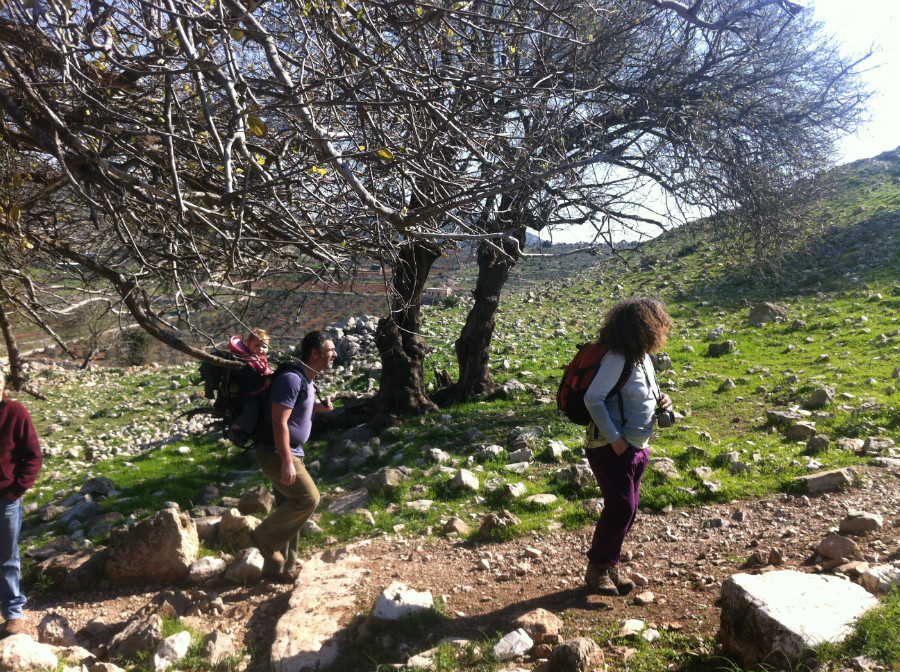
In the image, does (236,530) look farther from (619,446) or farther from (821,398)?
(821,398)

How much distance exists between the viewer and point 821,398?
739 centimetres

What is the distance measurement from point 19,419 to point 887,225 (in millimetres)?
22286

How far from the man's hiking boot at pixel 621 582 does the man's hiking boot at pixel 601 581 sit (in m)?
0.05

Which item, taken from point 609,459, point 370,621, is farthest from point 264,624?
point 609,459

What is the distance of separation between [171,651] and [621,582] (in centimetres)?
272

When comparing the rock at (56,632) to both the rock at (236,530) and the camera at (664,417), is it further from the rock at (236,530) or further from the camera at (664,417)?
the camera at (664,417)

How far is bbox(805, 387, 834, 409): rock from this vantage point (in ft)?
24.2

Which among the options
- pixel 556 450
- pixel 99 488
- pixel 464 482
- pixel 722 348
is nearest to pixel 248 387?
pixel 464 482

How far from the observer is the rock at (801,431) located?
21.2ft

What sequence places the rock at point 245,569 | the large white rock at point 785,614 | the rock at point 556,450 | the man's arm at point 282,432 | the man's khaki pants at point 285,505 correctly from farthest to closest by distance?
1. the rock at point 556,450
2. the rock at point 245,569
3. the man's khaki pants at point 285,505
4. the man's arm at point 282,432
5. the large white rock at point 785,614

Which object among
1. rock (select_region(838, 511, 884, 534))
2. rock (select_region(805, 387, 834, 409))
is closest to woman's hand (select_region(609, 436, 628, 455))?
rock (select_region(838, 511, 884, 534))

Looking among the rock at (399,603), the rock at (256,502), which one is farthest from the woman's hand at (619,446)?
the rock at (256,502)

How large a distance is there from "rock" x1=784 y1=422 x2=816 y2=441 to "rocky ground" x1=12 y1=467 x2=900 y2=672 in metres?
1.02

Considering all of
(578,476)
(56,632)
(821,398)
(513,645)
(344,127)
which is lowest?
(56,632)
